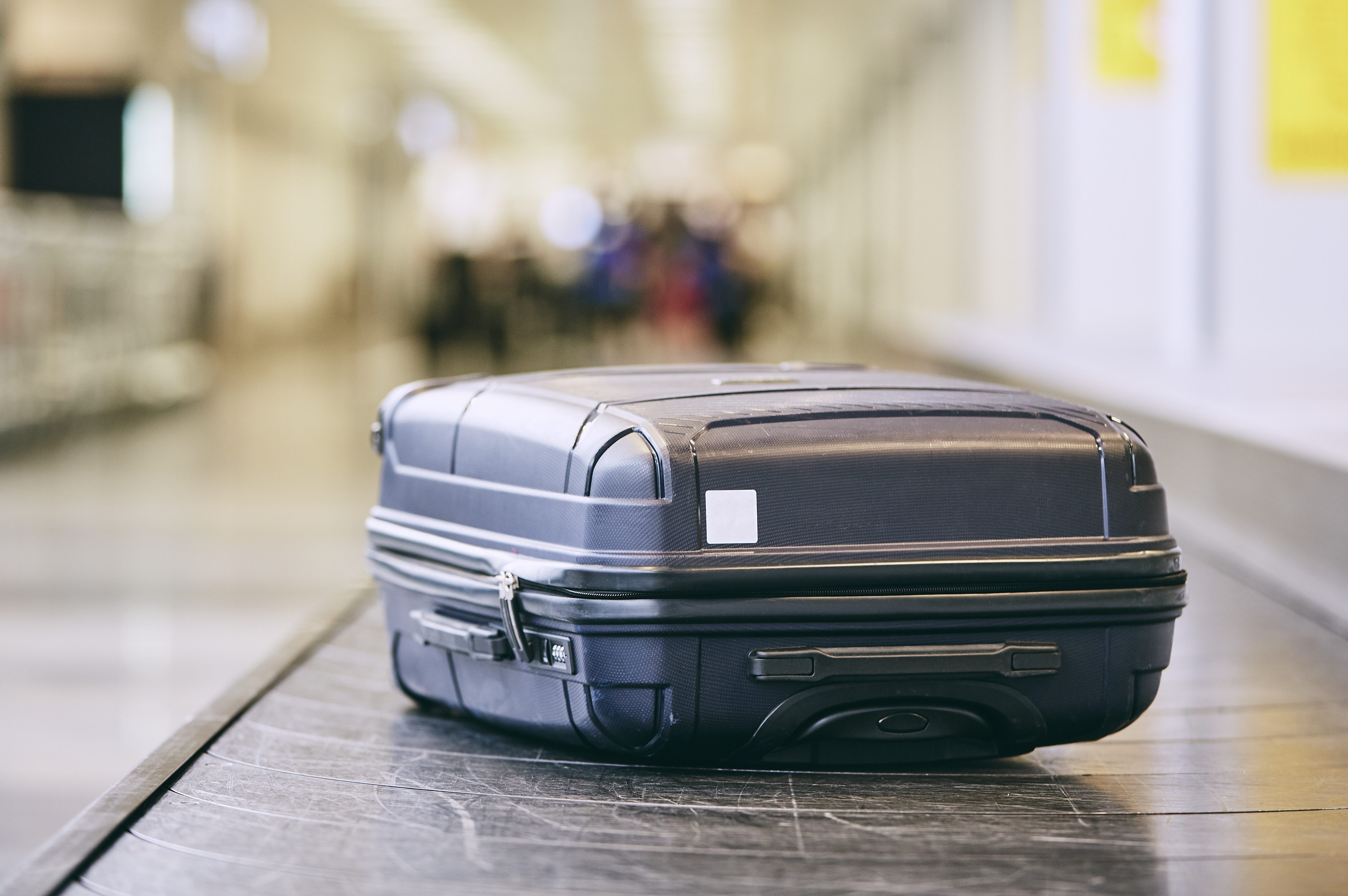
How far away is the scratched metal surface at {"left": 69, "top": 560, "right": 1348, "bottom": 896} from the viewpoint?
1532 mm

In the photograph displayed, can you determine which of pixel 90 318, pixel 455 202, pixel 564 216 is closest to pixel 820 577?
pixel 90 318

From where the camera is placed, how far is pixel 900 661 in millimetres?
1805

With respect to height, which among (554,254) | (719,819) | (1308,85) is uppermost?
(554,254)

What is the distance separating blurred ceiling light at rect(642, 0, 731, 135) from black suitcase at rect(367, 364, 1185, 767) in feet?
51.9

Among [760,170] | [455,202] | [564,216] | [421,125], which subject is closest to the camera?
[455,202]

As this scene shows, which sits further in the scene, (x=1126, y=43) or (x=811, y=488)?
(x=1126, y=43)

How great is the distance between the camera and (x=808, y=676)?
1.79 m

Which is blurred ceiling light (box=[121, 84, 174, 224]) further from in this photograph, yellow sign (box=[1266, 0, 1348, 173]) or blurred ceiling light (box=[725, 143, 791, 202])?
blurred ceiling light (box=[725, 143, 791, 202])

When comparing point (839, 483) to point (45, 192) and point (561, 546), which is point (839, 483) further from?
point (45, 192)

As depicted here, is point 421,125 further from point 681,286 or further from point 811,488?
point 811,488

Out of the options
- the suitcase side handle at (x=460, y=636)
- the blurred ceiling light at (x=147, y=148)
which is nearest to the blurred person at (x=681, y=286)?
the blurred ceiling light at (x=147, y=148)

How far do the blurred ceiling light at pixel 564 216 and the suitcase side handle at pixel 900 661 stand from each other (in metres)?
35.2

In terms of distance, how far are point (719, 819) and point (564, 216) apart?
41595 mm

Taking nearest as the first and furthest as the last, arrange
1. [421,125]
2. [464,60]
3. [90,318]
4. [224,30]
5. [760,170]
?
[90,318]
[224,30]
[464,60]
[421,125]
[760,170]
